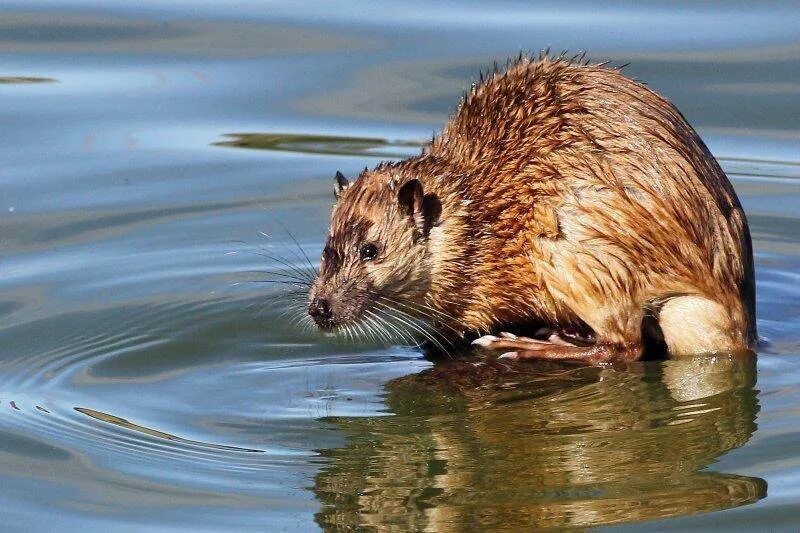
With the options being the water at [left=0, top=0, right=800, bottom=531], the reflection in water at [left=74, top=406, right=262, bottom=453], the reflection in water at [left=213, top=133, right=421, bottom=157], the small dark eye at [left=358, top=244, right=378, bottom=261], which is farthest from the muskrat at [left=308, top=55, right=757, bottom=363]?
the reflection in water at [left=213, top=133, right=421, bottom=157]

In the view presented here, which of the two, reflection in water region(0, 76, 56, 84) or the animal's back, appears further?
reflection in water region(0, 76, 56, 84)

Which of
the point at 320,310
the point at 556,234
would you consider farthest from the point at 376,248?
the point at 556,234

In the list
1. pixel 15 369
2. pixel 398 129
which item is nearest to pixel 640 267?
pixel 15 369

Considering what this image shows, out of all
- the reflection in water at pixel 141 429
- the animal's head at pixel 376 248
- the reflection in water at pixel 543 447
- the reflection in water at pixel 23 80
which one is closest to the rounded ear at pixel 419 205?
the animal's head at pixel 376 248

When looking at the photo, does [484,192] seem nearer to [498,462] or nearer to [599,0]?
[498,462]

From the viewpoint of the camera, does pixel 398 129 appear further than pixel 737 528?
Yes

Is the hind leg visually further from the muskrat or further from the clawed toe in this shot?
the clawed toe
